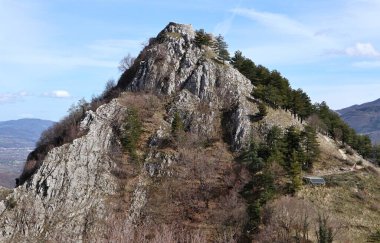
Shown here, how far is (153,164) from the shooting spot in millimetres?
97688

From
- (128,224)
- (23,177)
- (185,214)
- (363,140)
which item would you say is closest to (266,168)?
(185,214)

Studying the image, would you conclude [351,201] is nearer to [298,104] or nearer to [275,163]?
[275,163]

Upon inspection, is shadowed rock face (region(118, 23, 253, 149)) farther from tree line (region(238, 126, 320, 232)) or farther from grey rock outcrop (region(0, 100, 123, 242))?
grey rock outcrop (region(0, 100, 123, 242))

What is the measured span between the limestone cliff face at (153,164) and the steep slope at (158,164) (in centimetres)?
23

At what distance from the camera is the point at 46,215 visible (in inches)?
3529

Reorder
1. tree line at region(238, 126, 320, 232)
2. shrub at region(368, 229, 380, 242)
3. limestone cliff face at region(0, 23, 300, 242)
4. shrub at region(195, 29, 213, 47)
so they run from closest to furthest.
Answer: shrub at region(368, 229, 380, 242)
tree line at region(238, 126, 320, 232)
limestone cliff face at region(0, 23, 300, 242)
shrub at region(195, 29, 213, 47)

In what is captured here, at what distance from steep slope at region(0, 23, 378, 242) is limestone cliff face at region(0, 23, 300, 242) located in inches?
8.9

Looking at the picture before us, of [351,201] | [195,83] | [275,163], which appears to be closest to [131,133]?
[195,83]

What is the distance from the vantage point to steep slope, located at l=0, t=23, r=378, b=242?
8712 cm

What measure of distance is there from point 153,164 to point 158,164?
1.18 m

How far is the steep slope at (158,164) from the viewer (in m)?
87.1

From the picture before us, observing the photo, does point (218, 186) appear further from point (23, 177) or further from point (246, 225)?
point (23, 177)

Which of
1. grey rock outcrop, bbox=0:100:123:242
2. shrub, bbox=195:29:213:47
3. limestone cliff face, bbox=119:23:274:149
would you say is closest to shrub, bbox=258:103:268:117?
limestone cliff face, bbox=119:23:274:149

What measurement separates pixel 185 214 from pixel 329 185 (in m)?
30.4
